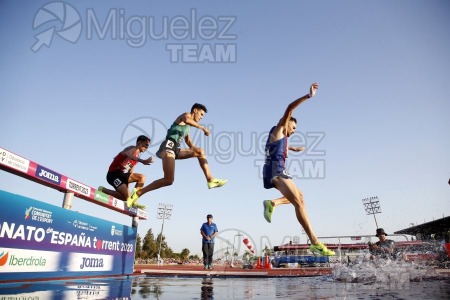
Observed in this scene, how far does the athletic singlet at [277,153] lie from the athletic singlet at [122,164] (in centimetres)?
325

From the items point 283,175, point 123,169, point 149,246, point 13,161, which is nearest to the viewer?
point 13,161

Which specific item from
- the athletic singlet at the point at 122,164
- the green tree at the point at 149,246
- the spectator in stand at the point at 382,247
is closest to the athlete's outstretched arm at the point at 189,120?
the athletic singlet at the point at 122,164

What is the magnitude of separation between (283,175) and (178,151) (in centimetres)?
224

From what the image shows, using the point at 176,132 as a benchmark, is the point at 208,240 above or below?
below

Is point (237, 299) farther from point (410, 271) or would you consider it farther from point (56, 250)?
point (410, 271)

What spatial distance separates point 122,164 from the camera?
6.41 m

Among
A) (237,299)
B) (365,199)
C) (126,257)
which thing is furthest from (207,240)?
(365,199)

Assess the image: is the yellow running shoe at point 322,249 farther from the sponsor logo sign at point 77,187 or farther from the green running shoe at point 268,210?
the sponsor logo sign at point 77,187

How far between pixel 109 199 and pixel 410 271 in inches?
263

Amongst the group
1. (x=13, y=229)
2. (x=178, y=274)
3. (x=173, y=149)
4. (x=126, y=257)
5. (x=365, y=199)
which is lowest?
(x=178, y=274)

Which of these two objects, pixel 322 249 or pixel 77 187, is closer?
pixel 322 249

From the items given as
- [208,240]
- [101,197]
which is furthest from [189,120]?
[208,240]

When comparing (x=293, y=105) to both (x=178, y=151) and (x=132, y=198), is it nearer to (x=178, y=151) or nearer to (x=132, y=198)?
(x=178, y=151)

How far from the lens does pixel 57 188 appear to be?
519cm
